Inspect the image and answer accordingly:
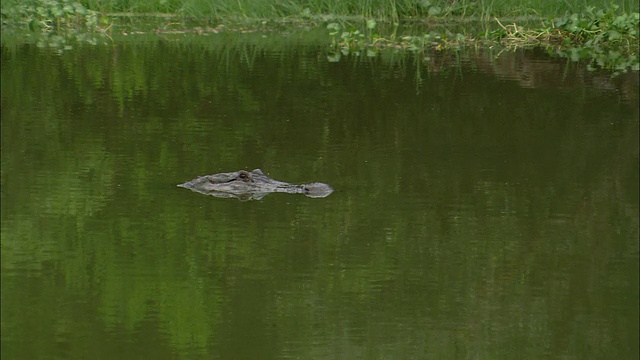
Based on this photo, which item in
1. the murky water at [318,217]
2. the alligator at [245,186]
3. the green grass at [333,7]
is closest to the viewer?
the murky water at [318,217]

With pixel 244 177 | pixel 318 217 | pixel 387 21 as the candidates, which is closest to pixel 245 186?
pixel 244 177

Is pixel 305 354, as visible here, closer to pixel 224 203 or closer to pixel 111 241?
pixel 111 241

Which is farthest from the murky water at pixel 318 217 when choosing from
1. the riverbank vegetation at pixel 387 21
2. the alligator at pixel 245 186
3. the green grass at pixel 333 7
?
the green grass at pixel 333 7

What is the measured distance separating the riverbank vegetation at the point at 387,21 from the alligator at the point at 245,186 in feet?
13.7

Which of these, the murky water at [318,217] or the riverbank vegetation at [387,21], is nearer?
the murky water at [318,217]

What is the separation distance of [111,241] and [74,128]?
83.5 inches

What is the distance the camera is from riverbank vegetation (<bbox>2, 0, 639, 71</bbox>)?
10.5 metres

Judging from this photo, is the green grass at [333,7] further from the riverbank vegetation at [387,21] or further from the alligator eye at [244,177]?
the alligator eye at [244,177]

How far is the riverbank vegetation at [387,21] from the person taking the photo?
1046 cm

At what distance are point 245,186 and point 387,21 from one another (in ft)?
22.2

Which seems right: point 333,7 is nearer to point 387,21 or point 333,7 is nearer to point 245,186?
point 387,21

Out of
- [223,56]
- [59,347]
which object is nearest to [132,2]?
[223,56]

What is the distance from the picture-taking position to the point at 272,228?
4.85 meters

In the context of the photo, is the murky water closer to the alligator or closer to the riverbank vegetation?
the alligator
